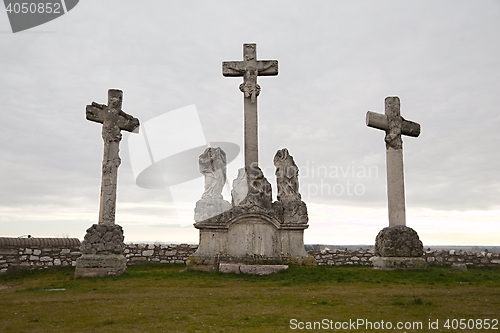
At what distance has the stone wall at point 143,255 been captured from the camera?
13.5 meters

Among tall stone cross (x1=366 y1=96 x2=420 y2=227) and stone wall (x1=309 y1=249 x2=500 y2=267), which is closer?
tall stone cross (x1=366 y1=96 x2=420 y2=227)

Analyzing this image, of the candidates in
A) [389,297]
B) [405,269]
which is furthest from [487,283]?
[389,297]

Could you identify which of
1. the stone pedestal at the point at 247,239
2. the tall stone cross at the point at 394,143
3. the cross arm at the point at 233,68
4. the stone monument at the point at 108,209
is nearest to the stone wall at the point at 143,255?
the tall stone cross at the point at 394,143

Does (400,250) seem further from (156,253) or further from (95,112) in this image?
(95,112)

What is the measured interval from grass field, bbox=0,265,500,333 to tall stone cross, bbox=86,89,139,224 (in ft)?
7.81

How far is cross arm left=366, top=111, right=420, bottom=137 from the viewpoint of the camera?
12781 millimetres

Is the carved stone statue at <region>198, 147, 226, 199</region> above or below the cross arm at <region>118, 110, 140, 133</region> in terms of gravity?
below

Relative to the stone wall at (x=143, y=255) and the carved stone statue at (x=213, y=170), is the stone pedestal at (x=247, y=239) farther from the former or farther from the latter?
the stone wall at (x=143, y=255)

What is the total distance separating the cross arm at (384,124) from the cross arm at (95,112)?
7.65 metres

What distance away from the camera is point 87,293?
29.0 feet

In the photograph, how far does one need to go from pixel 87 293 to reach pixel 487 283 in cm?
824

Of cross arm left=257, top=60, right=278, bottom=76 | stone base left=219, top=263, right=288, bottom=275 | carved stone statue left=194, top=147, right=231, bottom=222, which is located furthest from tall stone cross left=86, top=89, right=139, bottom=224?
cross arm left=257, top=60, right=278, bottom=76

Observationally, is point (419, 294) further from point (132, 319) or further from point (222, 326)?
point (132, 319)

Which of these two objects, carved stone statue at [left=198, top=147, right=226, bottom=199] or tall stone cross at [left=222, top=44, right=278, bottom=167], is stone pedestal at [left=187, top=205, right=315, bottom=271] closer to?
carved stone statue at [left=198, top=147, right=226, bottom=199]
